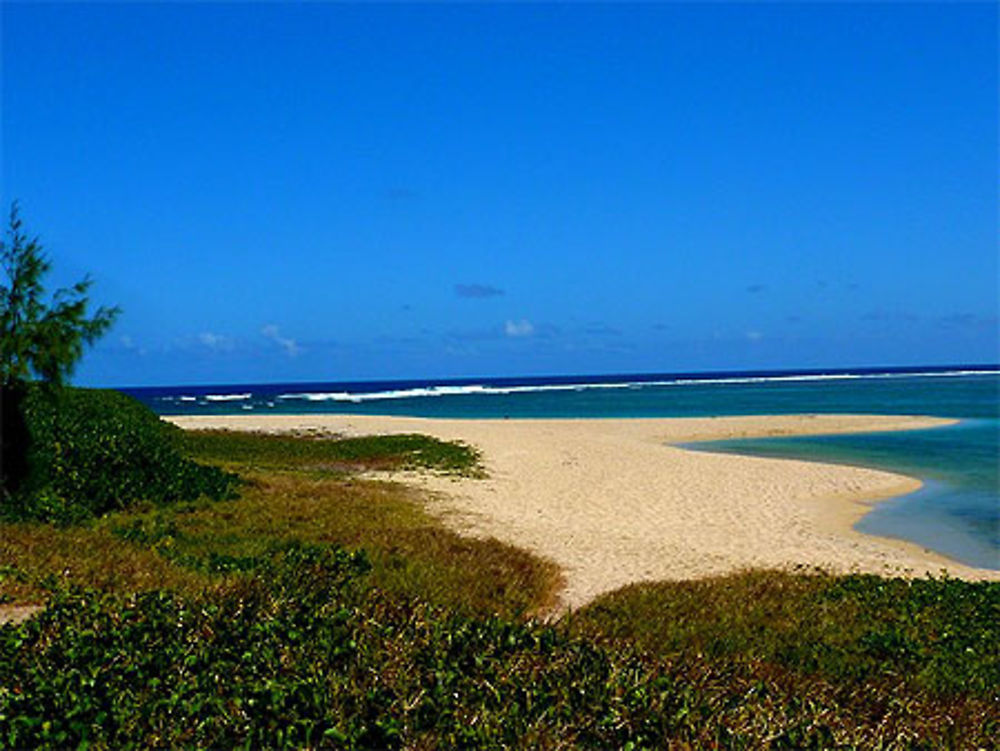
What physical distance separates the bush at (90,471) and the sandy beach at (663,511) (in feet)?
21.4

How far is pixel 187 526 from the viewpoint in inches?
654

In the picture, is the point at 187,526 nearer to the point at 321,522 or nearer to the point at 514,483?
the point at 321,522

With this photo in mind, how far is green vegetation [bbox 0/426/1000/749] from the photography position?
5637 mm

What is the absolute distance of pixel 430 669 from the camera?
6.37 m

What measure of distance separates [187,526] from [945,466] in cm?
3007

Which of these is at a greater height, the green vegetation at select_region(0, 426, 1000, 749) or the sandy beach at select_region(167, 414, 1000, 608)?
the green vegetation at select_region(0, 426, 1000, 749)

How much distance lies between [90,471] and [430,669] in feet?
48.3

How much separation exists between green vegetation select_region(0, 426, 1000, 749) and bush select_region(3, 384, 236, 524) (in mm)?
5257

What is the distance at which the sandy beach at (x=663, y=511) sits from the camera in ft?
54.7

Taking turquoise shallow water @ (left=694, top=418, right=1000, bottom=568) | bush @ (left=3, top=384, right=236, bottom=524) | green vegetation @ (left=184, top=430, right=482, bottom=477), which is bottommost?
turquoise shallow water @ (left=694, top=418, right=1000, bottom=568)

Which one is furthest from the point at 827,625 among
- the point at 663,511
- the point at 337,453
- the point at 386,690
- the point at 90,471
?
the point at 337,453

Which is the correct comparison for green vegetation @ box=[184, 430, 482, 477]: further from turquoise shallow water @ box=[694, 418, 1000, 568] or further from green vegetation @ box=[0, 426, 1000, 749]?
green vegetation @ box=[0, 426, 1000, 749]

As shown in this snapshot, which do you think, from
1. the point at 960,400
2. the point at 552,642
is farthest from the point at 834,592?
the point at 960,400

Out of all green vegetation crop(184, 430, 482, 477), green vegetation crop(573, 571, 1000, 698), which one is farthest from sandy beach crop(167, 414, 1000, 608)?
green vegetation crop(184, 430, 482, 477)
